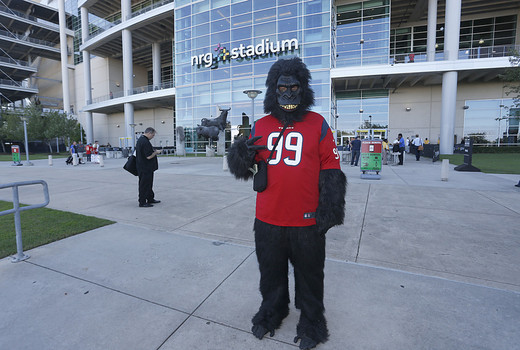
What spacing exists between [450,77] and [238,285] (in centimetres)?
2724

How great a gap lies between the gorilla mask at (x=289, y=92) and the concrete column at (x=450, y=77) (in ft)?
85.9

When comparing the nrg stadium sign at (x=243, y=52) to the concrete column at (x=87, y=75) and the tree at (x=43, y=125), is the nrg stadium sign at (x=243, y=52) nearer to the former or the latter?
the tree at (x=43, y=125)

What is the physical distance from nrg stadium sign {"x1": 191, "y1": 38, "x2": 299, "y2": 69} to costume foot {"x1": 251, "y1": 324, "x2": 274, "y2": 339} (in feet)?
83.9

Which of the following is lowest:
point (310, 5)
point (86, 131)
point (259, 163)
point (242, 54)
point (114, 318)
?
point (114, 318)

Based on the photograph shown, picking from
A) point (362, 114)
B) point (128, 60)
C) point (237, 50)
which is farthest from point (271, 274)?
point (128, 60)

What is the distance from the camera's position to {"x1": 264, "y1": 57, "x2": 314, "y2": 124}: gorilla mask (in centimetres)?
199

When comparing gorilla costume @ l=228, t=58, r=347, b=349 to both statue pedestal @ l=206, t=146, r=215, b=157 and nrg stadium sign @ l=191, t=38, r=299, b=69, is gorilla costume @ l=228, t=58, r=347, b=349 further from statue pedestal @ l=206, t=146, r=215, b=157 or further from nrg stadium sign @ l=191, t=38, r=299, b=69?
statue pedestal @ l=206, t=146, r=215, b=157

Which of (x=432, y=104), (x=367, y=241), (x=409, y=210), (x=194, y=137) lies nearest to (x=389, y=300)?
(x=367, y=241)

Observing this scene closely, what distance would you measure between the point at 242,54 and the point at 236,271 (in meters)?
26.6

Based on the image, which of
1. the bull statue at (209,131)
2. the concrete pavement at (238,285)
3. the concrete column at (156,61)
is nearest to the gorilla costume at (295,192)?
the concrete pavement at (238,285)

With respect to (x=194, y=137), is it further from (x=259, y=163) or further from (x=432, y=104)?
(x=259, y=163)

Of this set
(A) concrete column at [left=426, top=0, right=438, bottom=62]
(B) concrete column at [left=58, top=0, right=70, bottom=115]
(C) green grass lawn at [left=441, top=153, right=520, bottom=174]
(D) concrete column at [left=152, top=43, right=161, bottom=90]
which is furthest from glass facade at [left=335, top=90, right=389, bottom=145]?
(B) concrete column at [left=58, top=0, right=70, bottom=115]

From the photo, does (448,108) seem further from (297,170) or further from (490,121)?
(297,170)

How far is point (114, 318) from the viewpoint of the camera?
7.44ft
